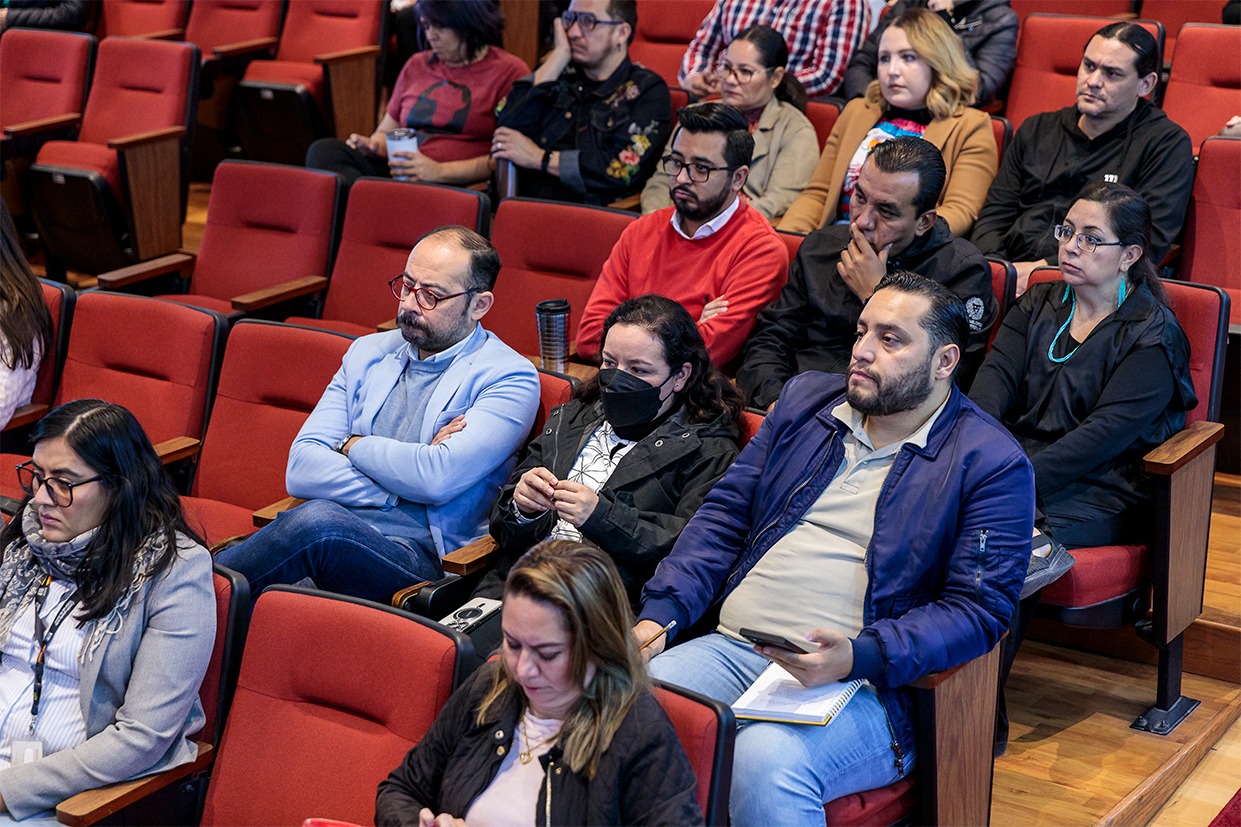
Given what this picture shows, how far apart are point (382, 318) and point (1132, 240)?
136cm

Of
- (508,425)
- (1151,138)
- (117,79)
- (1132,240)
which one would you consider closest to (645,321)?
(508,425)

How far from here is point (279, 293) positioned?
2570 millimetres

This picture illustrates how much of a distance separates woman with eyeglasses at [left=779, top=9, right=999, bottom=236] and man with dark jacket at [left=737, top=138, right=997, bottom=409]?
45 centimetres

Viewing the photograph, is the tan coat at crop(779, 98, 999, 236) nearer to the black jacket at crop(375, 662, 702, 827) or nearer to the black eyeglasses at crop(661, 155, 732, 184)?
the black eyeglasses at crop(661, 155, 732, 184)

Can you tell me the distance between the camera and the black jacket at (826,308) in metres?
1.98

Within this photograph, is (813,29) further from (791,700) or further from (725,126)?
(791,700)

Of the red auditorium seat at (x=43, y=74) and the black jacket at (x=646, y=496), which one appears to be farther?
the red auditorium seat at (x=43, y=74)

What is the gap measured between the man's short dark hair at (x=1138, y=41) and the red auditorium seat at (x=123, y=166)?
2162mm

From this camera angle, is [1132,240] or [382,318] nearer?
[1132,240]

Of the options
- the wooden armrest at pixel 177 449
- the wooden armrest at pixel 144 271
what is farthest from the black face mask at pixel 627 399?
the wooden armrest at pixel 144 271

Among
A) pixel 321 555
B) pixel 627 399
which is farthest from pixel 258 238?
pixel 627 399

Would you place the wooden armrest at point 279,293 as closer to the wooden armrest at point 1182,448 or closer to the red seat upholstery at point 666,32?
the red seat upholstery at point 666,32

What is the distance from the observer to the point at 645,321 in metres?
1.75

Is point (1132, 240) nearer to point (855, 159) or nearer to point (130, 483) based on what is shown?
point (855, 159)
